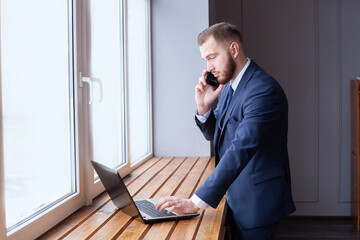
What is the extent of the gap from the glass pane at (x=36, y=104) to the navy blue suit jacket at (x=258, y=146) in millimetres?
691

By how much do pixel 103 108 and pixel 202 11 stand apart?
4.61 ft

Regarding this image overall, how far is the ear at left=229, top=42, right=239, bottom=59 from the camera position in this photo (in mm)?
2188

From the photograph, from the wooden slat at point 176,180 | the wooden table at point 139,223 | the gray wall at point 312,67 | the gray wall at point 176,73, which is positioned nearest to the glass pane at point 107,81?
the wooden table at point 139,223

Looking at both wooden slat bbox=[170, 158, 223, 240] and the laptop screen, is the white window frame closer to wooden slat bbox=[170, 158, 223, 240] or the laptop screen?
the laptop screen

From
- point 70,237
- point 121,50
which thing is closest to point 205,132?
point 121,50

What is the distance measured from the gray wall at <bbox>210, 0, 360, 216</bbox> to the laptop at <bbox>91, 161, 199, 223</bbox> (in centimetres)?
336

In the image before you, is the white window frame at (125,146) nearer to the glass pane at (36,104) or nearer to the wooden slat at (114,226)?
the glass pane at (36,104)

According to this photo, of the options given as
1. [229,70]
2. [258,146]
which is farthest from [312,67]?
[258,146]

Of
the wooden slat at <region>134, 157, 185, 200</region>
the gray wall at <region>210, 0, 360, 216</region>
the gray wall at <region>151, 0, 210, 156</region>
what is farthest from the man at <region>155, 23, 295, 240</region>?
the gray wall at <region>210, 0, 360, 216</region>

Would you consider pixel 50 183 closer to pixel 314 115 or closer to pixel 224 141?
pixel 224 141

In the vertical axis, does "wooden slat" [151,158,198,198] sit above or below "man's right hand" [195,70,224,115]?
below

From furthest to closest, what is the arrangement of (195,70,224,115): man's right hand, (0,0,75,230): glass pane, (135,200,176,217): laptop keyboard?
(195,70,224,115): man's right hand < (135,200,176,217): laptop keyboard < (0,0,75,230): glass pane

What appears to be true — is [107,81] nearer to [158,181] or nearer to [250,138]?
[158,181]

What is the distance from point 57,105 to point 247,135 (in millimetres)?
787
